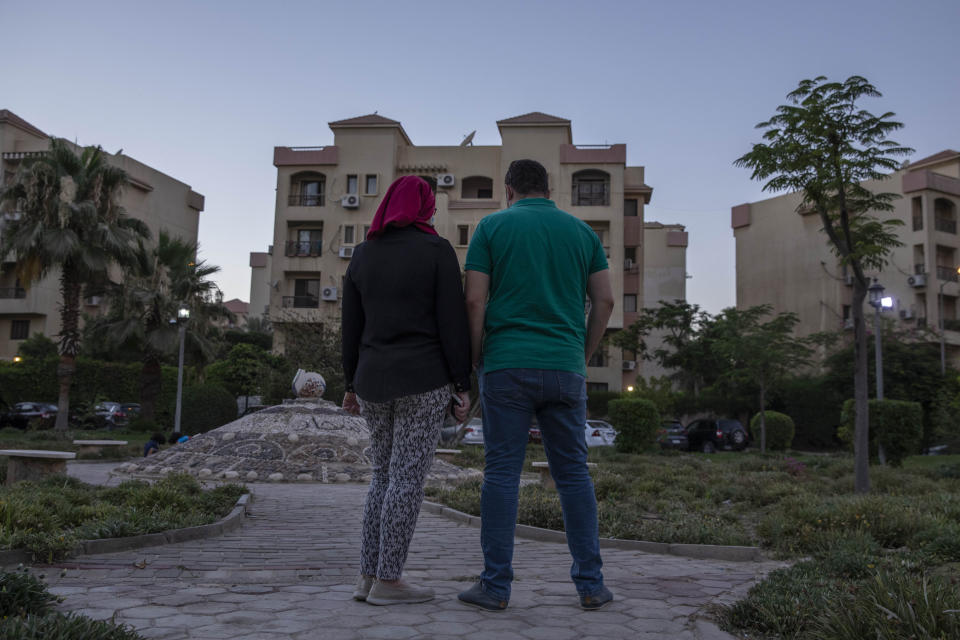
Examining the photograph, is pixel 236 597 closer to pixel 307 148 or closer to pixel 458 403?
pixel 458 403

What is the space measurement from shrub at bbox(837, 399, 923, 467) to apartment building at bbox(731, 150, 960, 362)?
2901 cm

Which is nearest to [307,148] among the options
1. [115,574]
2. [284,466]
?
[284,466]

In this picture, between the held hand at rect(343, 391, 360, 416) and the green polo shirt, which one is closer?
the green polo shirt

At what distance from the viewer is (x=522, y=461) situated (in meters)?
3.69

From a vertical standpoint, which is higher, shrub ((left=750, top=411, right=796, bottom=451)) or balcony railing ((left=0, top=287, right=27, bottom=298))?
balcony railing ((left=0, top=287, right=27, bottom=298))

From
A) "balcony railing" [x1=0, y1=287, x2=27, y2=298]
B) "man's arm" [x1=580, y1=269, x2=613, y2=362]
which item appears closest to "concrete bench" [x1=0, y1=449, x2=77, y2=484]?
"man's arm" [x1=580, y1=269, x2=613, y2=362]

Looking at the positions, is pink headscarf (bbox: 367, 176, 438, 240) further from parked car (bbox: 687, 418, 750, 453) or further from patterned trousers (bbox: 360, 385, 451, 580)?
parked car (bbox: 687, 418, 750, 453)

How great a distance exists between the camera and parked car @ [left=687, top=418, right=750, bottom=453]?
3172cm

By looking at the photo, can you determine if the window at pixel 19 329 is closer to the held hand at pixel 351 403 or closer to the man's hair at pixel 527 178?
the held hand at pixel 351 403

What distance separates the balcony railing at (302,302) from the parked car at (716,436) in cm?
2252

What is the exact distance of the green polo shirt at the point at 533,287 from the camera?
3.78 meters

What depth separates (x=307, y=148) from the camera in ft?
149

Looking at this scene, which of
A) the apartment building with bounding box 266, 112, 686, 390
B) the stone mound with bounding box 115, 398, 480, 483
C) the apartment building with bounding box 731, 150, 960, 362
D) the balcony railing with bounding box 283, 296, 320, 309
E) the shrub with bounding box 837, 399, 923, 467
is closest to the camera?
the stone mound with bounding box 115, 398, 480, 483

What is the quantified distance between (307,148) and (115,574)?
43.2 meters
